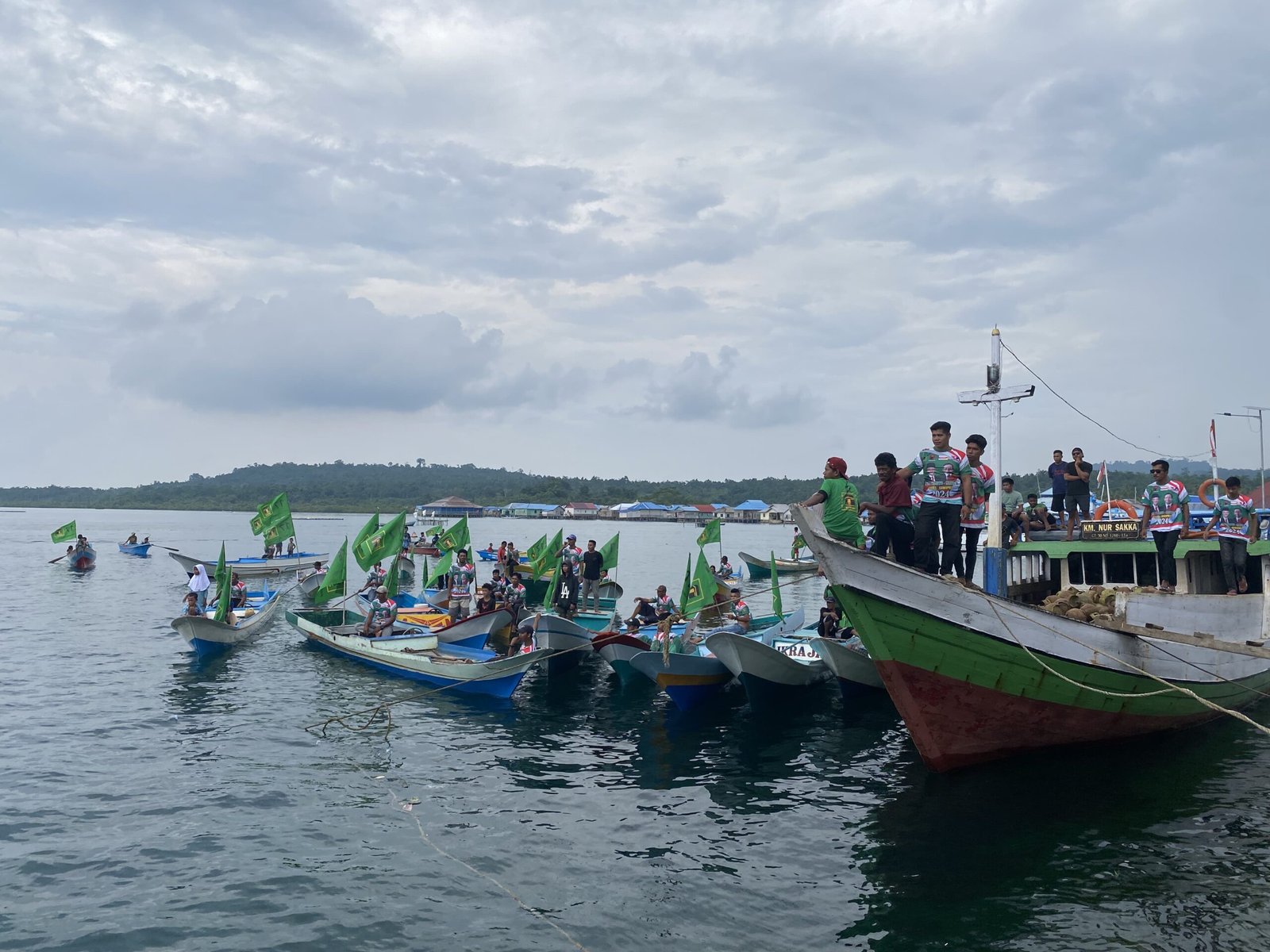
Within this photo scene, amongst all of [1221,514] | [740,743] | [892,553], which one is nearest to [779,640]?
[740,743]

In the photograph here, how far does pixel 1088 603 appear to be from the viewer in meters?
17.8

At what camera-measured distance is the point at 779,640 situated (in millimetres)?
22469

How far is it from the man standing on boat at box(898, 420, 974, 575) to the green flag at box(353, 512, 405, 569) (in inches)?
731

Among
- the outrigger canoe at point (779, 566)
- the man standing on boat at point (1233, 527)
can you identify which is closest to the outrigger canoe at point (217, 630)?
the man standing on boat at point (1233, 527)

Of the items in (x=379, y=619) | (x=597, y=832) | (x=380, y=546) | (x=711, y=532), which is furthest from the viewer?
(x=711, y=532)

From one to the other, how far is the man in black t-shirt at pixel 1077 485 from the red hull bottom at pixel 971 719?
326 inches

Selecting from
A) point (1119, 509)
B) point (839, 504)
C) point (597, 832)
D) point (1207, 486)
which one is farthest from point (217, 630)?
point (1207, 486)

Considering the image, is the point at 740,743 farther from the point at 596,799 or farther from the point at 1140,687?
the point at 1140,687

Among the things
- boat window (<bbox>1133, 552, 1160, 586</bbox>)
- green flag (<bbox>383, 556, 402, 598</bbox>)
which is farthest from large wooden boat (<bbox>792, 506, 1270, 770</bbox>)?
green flag (<bbox>383, 556, 402, 598</bbox>)

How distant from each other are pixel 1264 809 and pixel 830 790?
6813mm

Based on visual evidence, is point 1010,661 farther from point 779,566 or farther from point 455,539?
point 779,566

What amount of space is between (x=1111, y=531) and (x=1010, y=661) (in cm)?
735

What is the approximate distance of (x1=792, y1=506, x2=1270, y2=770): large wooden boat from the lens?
13.3 meters

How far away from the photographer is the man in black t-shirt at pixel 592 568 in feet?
94.3
